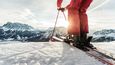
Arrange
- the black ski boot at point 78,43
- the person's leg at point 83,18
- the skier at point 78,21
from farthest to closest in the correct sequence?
the person's leg at point 83,18 → the skier at point 78,21 → the black ski boot at point 78,43

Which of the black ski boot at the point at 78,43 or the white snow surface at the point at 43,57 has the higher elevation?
the black ski boot at the point at 78,43

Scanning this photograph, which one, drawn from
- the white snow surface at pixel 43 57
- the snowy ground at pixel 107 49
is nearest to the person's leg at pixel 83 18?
the snowy ground at pixel 107 49

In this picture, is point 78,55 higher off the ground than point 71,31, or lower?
lower

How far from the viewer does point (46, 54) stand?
6348 millimetres

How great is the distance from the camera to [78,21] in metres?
8.15

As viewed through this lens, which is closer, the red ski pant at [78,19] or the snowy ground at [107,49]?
the snowy ground at [107,49]

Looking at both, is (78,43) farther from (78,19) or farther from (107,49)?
(107,49)

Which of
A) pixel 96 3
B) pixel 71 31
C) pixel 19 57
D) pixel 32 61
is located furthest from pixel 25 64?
pixel 96 3

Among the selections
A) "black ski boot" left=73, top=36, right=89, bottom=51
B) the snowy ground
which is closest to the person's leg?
"black ski boot" left=73, top=36, right=89, bottom=51

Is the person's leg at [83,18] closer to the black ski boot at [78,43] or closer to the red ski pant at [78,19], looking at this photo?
the red ski pant at [78,19]

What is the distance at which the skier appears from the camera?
8078 millimetres

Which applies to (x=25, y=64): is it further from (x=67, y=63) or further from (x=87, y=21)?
(x=87, y=21)

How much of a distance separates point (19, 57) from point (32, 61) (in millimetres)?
490

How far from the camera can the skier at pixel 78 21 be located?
8.08 m
